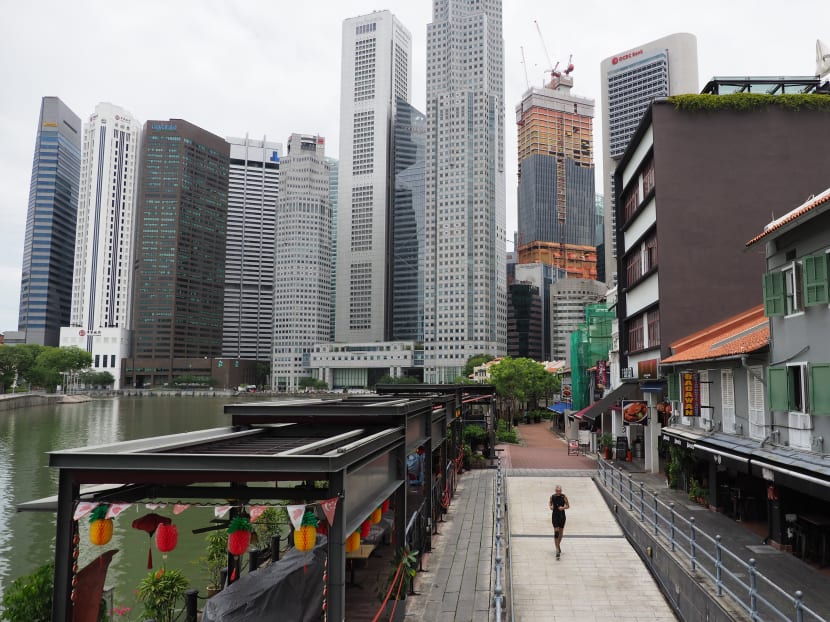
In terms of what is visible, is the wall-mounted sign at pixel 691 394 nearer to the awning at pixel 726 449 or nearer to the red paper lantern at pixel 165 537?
the awning at pixel 726 449

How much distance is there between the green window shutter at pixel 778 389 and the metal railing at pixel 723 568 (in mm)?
3771

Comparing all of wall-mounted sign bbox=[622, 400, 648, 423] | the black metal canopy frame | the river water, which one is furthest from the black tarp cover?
wall-mounted sign bbox=[622, 400, 648, 423]

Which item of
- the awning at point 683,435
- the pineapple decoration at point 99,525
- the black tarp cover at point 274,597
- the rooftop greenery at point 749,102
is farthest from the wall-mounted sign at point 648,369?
the pineapple decoration at point 99,525

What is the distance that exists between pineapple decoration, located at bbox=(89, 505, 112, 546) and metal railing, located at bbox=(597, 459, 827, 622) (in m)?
9.96

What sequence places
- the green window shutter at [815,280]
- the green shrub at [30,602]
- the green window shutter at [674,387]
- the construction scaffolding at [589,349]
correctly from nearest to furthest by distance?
the green shrub at [30,602]
the green window shutter at [815,280]
the green window shutter at [674,387]
the construction scaffolding at [589,349]

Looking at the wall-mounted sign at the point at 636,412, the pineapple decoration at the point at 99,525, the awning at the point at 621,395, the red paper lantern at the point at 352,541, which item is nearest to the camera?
the pineapple decoration at the point at 99,525

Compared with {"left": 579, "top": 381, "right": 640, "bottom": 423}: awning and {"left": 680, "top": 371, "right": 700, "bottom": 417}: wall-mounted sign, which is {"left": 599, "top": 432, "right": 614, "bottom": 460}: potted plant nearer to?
{"left": 579, "top": 381, "right": 640, "bottom": 423}: awning

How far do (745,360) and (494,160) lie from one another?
182072 millimetres

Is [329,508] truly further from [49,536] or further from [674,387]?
[49,536]

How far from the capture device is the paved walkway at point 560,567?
13.3m

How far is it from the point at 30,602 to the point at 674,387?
80.8 feet

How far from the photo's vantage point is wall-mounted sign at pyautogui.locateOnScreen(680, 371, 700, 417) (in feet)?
76.3

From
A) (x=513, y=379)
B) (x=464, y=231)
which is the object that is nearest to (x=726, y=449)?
(x=513, y=379)

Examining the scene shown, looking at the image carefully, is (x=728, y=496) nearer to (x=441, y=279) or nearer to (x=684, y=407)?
(x=684, y=407)
